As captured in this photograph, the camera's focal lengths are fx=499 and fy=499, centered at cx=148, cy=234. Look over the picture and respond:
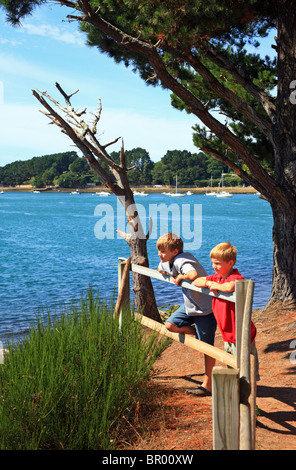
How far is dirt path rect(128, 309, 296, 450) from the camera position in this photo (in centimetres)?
372

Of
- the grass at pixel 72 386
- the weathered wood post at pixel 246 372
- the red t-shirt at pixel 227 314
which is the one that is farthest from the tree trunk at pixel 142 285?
the weathered wood post at pixel 246 372

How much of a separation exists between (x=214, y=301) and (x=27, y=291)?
60.5 ft

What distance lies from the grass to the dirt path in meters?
0.31

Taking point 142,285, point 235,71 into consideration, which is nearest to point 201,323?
point 142,285

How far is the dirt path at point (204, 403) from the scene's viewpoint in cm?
372

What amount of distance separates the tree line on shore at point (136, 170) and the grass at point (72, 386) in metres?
145

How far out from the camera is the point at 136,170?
162000 millimetres

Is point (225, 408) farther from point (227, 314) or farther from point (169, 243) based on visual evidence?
point (169, 243)

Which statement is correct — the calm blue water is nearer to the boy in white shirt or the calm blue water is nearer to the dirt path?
the boy in white shirt

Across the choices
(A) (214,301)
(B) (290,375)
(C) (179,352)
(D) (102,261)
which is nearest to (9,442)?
(A) (214,301)

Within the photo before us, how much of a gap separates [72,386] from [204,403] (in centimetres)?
130

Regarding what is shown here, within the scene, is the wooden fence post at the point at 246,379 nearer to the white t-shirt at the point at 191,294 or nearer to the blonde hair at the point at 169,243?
the white t-shirt at the point at 191,294

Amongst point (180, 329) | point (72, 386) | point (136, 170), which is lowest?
point (72, 386)
